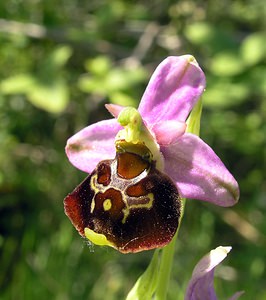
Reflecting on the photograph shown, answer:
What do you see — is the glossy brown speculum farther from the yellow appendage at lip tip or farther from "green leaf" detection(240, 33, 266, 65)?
"green leaf" detection(240, 33, 266, 65)

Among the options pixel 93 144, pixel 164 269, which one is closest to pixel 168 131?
pixel 93 144

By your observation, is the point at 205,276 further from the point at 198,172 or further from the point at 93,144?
the point at 93,144

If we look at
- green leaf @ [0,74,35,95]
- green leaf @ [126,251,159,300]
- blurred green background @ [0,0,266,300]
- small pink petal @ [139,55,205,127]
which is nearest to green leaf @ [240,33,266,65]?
blurred green background @ [0,0,266,300]

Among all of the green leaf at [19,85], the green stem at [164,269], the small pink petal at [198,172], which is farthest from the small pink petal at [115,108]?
the green leaf at [19,85]

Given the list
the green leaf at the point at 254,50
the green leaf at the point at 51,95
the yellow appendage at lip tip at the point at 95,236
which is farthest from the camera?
the green leaf at the point at 254,50

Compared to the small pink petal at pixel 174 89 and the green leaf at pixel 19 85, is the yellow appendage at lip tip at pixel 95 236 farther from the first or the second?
the green leaf at pixel 19 85

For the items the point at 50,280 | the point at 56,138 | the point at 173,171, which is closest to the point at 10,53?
the point at 56,138
